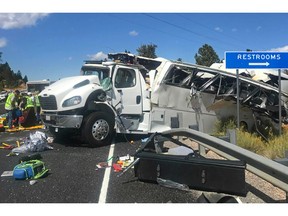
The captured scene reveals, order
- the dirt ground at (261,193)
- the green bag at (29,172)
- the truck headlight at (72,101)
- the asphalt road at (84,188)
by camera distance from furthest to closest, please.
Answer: the truck headlight at (72,101)
the green bag at (29,172)
the asphalt road at (84,188)
the dirt ground at (261,193)

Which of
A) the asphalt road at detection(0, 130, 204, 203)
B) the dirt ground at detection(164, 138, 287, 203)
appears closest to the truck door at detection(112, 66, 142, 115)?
the asphalt road at detection(0, 130, 204, 203)

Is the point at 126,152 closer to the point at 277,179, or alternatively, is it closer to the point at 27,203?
the point at 27,203

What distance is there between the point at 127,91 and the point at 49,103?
87.1 inches

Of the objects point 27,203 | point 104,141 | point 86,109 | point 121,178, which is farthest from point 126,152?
point 27,203

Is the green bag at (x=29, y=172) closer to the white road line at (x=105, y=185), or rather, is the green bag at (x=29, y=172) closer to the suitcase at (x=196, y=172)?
the white road line at (x=105, y=185)

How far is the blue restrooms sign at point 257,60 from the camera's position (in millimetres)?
8508

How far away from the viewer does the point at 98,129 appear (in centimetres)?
939

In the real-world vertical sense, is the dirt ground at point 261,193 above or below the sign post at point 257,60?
below

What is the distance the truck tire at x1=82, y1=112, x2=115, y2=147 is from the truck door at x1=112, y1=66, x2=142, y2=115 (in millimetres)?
643

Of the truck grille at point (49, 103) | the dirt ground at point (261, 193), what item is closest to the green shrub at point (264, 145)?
the dirt ground at point (261, 193)

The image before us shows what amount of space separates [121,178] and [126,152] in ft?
A: 8.23

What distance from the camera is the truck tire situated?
30.2 ft

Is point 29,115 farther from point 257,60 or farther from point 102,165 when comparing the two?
point 257,60

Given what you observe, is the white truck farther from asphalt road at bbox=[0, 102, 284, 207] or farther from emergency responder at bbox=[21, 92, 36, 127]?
emergency responder at bbox=[21, 92, 36, 127]
